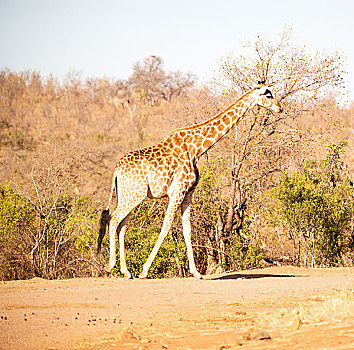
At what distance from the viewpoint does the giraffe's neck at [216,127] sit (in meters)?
11.7

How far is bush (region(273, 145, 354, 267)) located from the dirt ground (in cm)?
643

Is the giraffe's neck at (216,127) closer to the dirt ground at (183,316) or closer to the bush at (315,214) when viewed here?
the dirt ground at (183,316)

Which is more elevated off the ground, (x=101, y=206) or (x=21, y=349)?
(x=101, y=206)

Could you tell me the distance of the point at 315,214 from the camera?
1609 centimetres

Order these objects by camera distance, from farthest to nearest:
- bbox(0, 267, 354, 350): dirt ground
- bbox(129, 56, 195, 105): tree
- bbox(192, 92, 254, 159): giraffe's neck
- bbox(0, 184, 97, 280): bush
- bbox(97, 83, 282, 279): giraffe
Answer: bbox(129, 56, 195, 105): tree, bbox(0, 184, 97, 280): bush, bbox(192, 92, 254, 159): giraffe's neck, bbox(97, 83, 282, 279): giraffe, bbox(0, 267, 354, 350): dirt ground

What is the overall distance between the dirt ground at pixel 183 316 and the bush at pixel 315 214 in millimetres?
6432

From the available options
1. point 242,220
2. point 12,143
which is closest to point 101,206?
point 242,220

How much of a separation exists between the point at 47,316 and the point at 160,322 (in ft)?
4.74

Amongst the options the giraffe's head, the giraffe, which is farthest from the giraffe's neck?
the giraffe's head

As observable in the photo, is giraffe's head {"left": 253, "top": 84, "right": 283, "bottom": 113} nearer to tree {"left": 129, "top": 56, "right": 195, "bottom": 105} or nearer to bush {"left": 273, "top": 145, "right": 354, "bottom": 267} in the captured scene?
bush {"left": 273, "top": 145, "right": 354, "bottom": 267}

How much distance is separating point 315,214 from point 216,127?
5693 mm

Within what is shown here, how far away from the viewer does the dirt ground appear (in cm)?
533

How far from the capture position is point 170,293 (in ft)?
27.8

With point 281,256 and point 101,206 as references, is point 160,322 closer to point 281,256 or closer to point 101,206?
point 281,256
